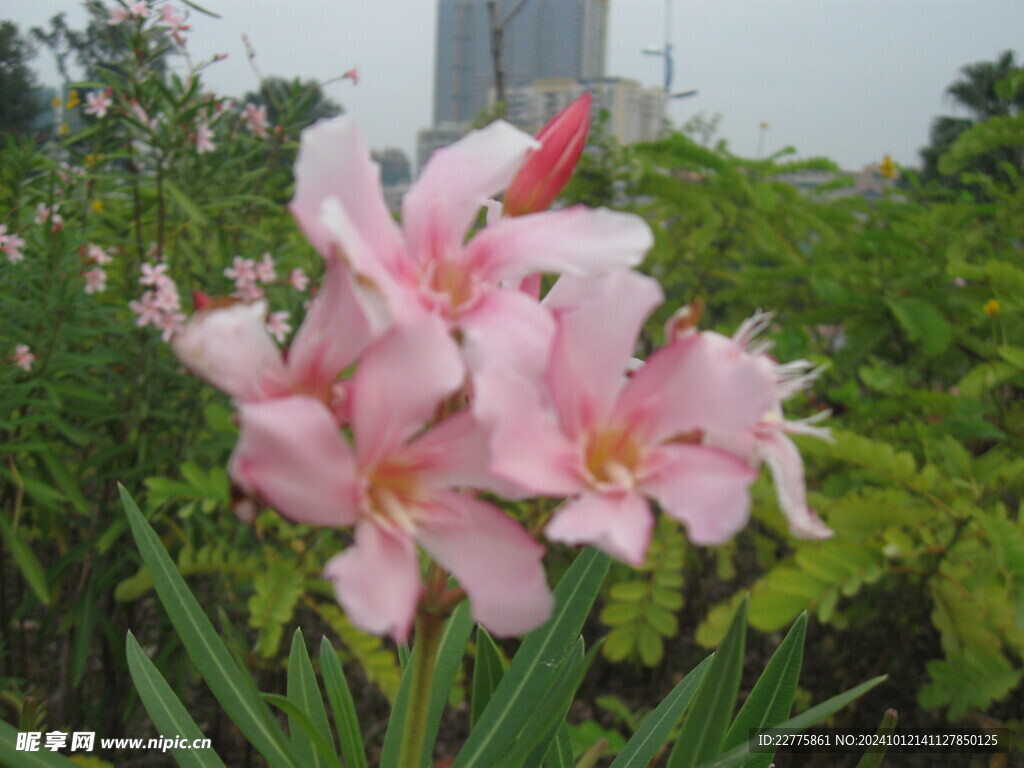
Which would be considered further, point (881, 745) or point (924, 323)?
point (924, 323)

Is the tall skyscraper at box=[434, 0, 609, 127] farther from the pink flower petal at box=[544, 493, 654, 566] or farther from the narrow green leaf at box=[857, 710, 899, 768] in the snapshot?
the pink flower petal at box=[544, 493, 654, 566]

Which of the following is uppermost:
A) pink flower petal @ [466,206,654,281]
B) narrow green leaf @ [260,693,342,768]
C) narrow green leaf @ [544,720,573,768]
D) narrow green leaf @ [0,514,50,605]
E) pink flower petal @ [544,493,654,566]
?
pink flower petal @ [466,206,654,281]

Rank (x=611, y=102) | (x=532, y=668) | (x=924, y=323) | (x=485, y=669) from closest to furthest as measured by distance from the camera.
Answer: (x=532, y=668), (x=485, y=669), (x=924, y=323), (x=611, y=102)

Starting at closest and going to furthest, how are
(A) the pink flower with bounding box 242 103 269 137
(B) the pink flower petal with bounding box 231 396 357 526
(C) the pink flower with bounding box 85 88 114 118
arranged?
(B) the pink flower petal with bounding box 231 396 357 526, (C) the pink flower with bounding box 85 88 114 118, (A) the pink flower with bounding box 242 103 269 137

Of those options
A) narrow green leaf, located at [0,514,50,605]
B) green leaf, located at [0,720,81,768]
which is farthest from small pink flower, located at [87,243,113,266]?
green leaf, located at [0,720,81,768]

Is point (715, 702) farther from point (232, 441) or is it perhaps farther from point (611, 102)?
point (611, 102)

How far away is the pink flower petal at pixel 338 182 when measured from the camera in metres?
0.40

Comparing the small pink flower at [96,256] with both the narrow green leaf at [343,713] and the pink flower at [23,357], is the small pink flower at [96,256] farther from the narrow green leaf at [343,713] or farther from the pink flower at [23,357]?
the narrow green leaf at [343,713]

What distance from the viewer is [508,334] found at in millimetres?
382

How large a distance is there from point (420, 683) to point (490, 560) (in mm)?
167

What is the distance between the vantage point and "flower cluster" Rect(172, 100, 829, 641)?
353 millimetres

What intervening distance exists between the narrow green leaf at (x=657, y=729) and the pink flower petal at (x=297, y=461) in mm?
552

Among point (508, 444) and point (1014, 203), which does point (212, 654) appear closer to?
point (508, 444)

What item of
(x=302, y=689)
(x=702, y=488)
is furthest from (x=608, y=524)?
(x=302, y=689)
